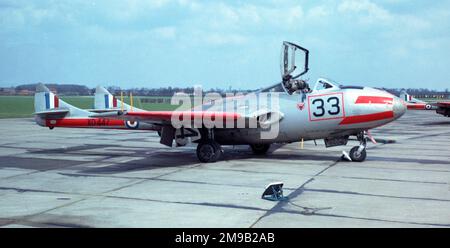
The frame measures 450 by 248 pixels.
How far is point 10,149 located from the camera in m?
16.7

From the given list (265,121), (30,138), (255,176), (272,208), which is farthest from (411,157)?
(30,138)

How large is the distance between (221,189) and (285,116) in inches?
183

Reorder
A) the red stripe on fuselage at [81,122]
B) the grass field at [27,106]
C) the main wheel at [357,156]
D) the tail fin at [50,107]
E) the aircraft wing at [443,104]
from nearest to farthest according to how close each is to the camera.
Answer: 1. the main wheel at [357,156]
2. the red stripe on fuselage at [81,122]
3. the tail fin at [50,107]
4. the aircraft wing at [443,104]
5. the grass field at [27,106]

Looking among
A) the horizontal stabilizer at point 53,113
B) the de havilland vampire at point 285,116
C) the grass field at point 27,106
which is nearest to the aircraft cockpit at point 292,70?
the de havilland vampire at point 285,116

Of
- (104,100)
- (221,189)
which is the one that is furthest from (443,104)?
(221,189)

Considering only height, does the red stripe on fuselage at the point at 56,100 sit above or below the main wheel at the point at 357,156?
above

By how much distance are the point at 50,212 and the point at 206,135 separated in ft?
23.1

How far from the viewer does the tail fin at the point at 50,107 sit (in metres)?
16.8

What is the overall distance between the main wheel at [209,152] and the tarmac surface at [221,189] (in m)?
0.31

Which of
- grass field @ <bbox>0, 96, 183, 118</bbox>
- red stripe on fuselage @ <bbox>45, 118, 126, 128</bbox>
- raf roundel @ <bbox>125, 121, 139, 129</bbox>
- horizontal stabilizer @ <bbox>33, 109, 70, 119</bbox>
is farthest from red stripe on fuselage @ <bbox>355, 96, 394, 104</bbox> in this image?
grass field @ <bbox>0, 96, 183, 118</bbox>

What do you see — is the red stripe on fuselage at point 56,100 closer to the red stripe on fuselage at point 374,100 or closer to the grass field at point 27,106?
the red stripe on fuselage at point 374,100

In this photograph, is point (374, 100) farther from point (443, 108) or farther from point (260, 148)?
point (443, 108)

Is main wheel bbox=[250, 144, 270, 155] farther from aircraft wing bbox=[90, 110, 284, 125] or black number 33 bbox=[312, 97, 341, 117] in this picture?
black number 33 bbox=[312, 97, 341, 117]
